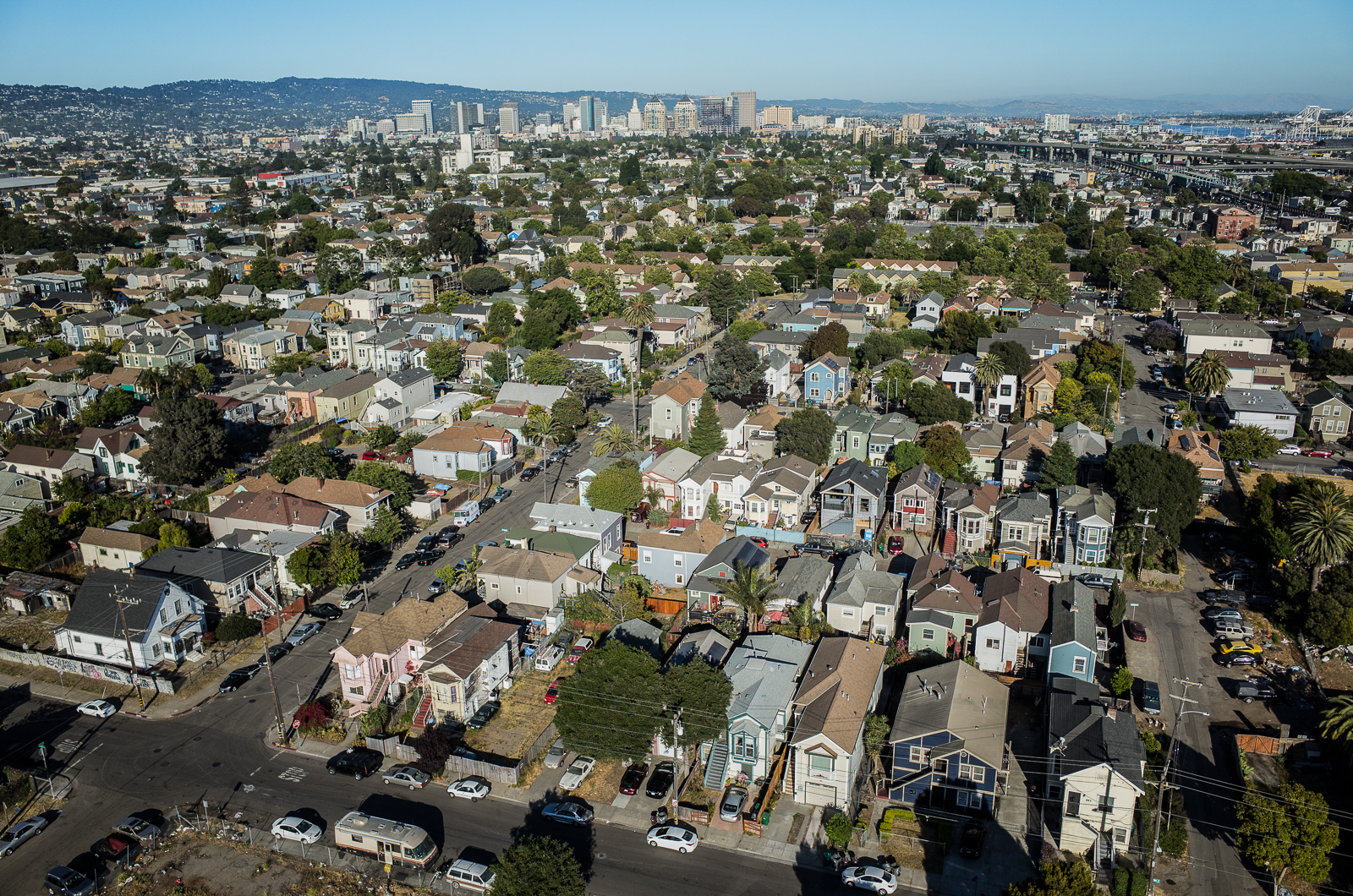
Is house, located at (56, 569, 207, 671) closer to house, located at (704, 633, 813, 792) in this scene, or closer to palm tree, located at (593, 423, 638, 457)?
house, located at (704, 633, 813, 792)

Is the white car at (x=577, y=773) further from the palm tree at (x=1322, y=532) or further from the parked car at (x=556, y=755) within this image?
the palm tree at (x=1322, y=532)

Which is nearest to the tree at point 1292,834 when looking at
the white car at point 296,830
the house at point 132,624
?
the white car at point 296,830

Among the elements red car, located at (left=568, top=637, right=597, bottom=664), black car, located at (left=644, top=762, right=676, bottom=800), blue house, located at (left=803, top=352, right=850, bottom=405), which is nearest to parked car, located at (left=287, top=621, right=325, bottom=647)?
red car, located at (left=568, top=637, right=597, bottom=664)

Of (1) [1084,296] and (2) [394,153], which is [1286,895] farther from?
(2) [394,153]

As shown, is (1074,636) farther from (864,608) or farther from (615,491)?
(615,491)

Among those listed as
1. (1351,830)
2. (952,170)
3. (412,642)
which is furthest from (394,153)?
(1351,830)

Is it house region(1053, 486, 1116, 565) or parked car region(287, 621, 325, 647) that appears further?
house region(1053, 486, 1116, 565)
